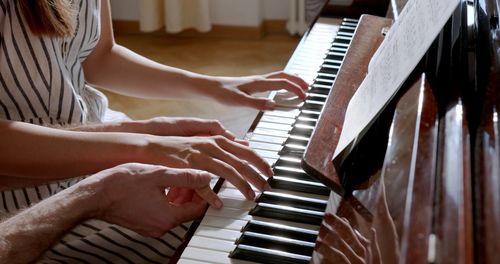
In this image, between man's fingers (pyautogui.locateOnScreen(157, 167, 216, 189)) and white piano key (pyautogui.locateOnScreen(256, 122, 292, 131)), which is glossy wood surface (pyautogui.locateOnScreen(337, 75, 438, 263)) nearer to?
man's fingers (pyautogui.locateOnScreen(157, 167, 216, 189))

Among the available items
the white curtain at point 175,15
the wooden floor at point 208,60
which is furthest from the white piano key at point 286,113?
the white curtain at point 175,15

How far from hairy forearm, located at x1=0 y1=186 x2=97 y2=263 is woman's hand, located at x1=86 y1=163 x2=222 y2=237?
0.02m

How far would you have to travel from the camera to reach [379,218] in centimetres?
65

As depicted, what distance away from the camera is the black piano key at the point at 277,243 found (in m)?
0.86

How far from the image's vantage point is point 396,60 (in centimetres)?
85

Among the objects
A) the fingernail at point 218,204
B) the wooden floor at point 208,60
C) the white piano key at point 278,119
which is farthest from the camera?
the wooden floor at point 208,60

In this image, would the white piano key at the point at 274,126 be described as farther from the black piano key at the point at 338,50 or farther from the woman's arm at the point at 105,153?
the black piano key at the point at 338,50

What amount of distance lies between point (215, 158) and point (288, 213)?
16cm

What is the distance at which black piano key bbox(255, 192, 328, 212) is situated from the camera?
938mm

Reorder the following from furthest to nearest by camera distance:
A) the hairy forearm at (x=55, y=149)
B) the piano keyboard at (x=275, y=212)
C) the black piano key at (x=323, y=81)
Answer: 1. the black piano key at (x=323, y=81)
2. the hairy forearm at (x=55, y=149)
3. the piano keyboard at (x=275, y=212)

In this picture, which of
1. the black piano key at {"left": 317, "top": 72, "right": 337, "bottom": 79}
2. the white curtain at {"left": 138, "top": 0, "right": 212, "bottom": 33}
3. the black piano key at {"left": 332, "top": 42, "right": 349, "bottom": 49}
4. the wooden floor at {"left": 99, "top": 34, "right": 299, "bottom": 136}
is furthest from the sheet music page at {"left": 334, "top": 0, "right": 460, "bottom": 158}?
the white curtain at {"left": 138, "top": 0, "right": 212, "bottom": 33}

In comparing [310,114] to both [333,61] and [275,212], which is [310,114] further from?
[275,212]

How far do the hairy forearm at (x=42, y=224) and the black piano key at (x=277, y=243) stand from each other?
9.1 inches

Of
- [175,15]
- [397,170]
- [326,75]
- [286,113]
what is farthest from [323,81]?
[175,15]
